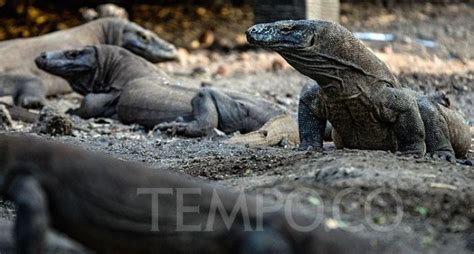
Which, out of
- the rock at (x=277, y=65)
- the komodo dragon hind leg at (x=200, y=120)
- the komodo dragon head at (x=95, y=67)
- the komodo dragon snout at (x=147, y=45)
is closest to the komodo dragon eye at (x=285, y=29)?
the komodo dragon hind leg at (x=200, y=120)

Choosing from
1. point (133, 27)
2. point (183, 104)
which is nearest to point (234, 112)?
point (183, 104)

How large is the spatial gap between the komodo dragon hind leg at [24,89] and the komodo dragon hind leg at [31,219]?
6946 mm

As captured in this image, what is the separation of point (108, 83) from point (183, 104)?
1846 millimetres

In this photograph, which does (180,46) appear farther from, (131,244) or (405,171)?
(131,244)

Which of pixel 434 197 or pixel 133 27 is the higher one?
pixel 434 197

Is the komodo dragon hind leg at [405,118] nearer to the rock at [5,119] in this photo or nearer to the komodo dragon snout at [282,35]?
the komodo dragon snout at [282,35]

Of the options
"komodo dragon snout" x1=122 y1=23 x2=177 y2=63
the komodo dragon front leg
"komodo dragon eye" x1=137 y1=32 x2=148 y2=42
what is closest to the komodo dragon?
the komodo dragon front leg

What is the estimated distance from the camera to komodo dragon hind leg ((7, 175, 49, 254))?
151 inches

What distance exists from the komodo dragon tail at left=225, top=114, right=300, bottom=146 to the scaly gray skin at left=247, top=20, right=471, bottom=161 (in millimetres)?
1497

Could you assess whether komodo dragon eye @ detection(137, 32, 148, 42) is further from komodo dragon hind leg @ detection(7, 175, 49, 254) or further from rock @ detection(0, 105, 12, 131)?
komodo dragon hind leg @ detection(7, 175, 49, 254)

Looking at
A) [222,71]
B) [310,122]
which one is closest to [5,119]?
[310,122]

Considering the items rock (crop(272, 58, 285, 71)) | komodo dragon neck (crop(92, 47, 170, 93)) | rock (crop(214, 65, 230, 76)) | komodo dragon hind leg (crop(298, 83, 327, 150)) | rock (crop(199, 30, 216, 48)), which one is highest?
komodo dragon hind leg (crop(298, 83, 327, 150))

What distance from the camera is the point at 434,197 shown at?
4613mm

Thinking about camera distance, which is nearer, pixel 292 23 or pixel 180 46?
pixel 292 23
